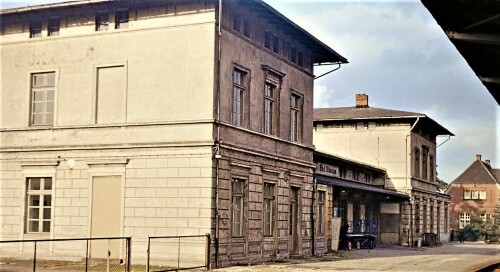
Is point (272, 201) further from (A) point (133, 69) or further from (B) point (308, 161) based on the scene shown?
(A) point (133, 69)

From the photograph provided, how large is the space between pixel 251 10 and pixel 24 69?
785 cm

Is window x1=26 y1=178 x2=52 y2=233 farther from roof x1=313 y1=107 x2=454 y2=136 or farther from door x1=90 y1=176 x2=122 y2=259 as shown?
roof x1=313 y1=107 x2=454 y2=136

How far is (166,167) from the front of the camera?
21.5 meters

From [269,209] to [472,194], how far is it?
61.5 metres

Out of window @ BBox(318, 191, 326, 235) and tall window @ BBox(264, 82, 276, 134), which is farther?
window @ BBox(318, 191, 326, 235)

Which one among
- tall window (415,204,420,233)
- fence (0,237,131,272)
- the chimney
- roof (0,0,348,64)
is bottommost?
fence (0,237,131,272)

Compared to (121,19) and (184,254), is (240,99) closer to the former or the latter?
(121,19)

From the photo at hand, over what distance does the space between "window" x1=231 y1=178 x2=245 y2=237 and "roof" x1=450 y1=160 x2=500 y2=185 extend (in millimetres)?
64008

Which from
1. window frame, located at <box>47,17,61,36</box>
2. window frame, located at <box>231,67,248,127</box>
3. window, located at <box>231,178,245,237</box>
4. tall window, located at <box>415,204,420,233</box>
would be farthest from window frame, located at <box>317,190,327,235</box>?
tall window, located at <box>415,204,420,233</box>

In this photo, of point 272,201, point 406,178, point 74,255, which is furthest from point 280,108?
point 406,178

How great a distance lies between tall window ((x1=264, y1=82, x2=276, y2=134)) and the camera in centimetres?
2552

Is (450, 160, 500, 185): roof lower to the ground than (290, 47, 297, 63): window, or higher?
lower

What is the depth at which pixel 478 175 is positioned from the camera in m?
82.9

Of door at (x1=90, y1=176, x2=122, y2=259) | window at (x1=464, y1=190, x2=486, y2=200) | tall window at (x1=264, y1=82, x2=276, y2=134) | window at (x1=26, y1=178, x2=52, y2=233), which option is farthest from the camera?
window at (x1=464, y1=190, x2=486, y2=200)
